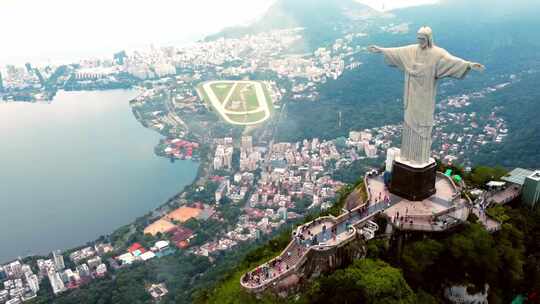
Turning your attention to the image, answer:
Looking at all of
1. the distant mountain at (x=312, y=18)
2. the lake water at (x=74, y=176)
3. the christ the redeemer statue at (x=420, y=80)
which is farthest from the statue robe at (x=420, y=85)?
Answer: the distant mountain at (x=312, y=18)

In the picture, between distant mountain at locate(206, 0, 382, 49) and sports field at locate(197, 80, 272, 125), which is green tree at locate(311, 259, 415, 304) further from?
distant mountain at locate(206, 0, 382, 49)

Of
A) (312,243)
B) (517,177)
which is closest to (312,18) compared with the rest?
(517,177)

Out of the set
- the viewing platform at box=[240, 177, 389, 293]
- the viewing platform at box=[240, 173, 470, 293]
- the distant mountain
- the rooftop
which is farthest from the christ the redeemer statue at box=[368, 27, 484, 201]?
the distant mountain

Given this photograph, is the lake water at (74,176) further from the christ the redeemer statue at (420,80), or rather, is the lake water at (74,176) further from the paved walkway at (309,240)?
the christ the redeemer statue at (420,80)

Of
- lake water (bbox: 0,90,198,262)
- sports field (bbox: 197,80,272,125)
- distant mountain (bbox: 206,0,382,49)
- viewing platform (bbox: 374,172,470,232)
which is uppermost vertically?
distant mountain (bbox: 206,0,382,49)

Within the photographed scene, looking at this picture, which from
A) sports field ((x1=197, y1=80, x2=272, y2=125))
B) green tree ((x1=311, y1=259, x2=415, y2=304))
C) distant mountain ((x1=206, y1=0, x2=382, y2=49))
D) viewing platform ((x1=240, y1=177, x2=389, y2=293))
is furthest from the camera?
distant mountain ((x1=206, y1=0, x2=382, y2=49))

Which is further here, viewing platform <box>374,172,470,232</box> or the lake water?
the lake water

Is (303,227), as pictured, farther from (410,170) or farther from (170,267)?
(170,267)
